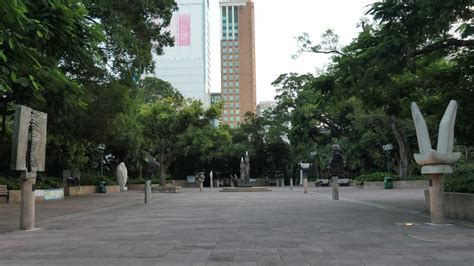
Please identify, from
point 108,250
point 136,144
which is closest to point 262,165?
point 136,144

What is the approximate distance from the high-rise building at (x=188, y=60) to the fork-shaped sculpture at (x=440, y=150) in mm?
101201

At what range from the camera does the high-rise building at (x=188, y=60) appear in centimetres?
11250

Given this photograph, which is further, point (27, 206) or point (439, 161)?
point (27, 206)

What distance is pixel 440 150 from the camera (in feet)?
40.9

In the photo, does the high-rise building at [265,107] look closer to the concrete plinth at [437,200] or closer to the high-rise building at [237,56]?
the high-rise building at [237,56]

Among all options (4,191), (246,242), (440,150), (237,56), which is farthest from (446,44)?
(237,56)

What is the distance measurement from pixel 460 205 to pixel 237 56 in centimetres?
12358

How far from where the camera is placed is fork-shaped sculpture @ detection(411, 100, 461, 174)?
40.0 feet

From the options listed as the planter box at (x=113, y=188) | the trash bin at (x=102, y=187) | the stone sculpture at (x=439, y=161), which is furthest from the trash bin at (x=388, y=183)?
the stone sculpture at (x=439, y=161)

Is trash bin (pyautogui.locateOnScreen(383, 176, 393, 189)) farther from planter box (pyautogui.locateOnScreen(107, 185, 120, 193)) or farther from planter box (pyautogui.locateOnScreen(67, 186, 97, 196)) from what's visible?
planter box (pyautogui.locateOnScreen(67, 186, 97, 196))

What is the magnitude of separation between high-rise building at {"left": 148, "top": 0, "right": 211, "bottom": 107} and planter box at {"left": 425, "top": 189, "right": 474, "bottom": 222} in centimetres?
10043

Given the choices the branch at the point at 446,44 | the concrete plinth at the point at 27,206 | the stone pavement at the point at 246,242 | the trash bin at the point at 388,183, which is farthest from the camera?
the trash bin at the point at 388,183

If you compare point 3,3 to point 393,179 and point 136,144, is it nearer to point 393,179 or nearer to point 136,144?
point 136,144

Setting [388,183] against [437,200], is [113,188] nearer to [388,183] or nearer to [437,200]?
[388,183]
